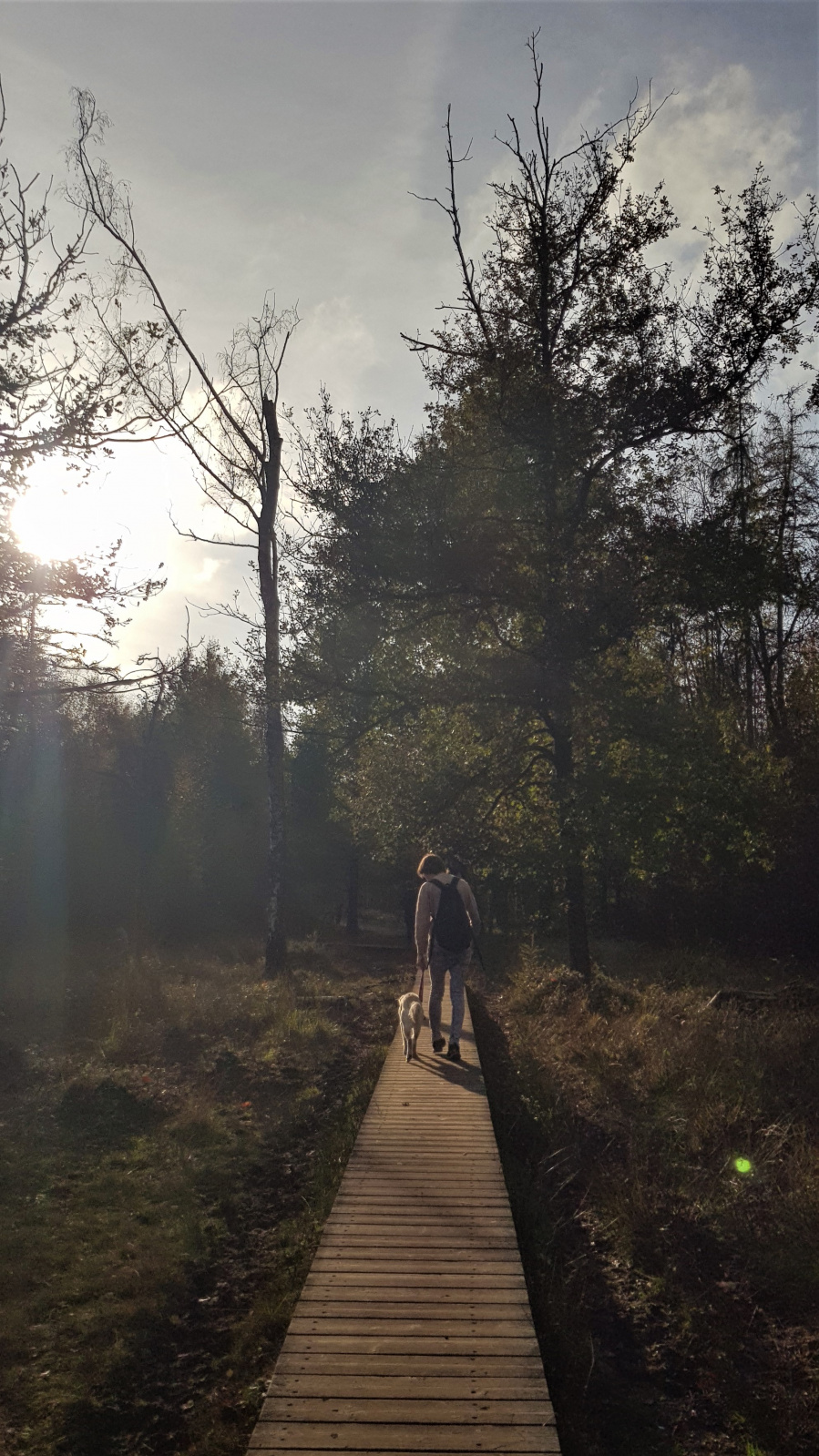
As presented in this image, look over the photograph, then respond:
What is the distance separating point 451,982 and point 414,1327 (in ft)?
18.3

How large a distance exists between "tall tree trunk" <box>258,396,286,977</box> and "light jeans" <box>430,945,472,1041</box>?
8774 mm

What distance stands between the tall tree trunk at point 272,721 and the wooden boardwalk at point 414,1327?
40.5 ft

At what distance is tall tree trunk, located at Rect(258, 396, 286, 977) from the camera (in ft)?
63.1

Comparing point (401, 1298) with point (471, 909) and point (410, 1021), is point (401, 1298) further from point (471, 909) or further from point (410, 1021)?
point (471, 909)

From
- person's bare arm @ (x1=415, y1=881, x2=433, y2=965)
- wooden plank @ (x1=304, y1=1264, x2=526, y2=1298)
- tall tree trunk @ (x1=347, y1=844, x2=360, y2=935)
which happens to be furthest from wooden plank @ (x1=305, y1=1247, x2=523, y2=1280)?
tall tree trunk @ (x1=347, y1=844, x2=360, y2=935)

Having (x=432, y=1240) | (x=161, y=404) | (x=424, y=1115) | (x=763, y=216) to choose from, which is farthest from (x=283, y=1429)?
(x=161, y=404)

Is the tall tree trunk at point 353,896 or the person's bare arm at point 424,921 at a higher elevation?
the person's bare arm at point 424,921

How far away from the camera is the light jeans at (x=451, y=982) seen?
1018cm

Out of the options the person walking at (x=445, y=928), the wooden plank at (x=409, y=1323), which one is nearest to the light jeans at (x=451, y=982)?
the person walking at (x=445, y=928)

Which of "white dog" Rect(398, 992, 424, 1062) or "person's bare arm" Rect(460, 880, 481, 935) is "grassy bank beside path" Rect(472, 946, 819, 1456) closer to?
"white dog" Rect(398, 992, 424, 1062)

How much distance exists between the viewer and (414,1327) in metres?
4.59

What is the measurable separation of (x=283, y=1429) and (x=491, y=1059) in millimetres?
7998

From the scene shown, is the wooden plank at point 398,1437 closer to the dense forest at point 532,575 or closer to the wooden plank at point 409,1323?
the wooden plank at point 409,1323

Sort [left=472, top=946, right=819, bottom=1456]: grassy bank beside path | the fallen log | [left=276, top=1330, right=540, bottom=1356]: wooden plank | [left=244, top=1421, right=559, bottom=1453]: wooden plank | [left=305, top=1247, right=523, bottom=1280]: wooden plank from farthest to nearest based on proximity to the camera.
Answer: the fallen log < [left=305, top=1247, right=523, bottom=1280]: wooden plank < [left=472, top=946, right=819, bottom=1456]: grassy bank beside path < [left=276, top=1330, right=540, bottom=1356]: wooden plank < [left=244, top=1421, right=559, bottom=1453]: wooden plank
